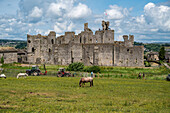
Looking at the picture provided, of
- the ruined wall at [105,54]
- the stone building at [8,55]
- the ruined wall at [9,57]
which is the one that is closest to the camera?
the ruined wall at [105,54]

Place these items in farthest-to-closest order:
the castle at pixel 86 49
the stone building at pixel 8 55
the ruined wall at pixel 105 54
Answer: the stone building at pixel 8 55, the ruined wall at pixel 105 54, the castle at pixel 86 49

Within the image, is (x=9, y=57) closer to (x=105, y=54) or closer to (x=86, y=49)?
(x=86, y=49)

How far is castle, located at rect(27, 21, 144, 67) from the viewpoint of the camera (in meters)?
64.9

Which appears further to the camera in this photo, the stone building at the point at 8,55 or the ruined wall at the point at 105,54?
the stone building at the point at 8,55

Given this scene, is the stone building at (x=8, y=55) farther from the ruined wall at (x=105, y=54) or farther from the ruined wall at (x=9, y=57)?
the ruined wall at (x=105, y=54)

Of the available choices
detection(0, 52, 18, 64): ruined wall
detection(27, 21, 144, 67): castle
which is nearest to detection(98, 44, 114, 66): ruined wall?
detection(27, 21, 144, 67): castle

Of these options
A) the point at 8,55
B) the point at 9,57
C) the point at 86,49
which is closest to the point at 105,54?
the point at 86,49

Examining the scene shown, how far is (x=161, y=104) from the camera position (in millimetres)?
16000

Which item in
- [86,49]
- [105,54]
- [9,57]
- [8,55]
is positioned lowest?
[9,57]

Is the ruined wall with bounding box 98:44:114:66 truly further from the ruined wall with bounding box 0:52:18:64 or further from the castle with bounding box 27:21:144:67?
the ruined wall with bounding box 0:52:18:64

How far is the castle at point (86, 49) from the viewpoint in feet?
213

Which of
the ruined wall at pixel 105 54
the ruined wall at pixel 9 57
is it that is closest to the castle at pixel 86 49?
the ruined wall at pixel 105 54

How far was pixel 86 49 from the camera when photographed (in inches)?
2680

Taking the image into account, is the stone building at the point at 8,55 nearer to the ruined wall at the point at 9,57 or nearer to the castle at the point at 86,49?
the ruined wall at the point at 9,57
